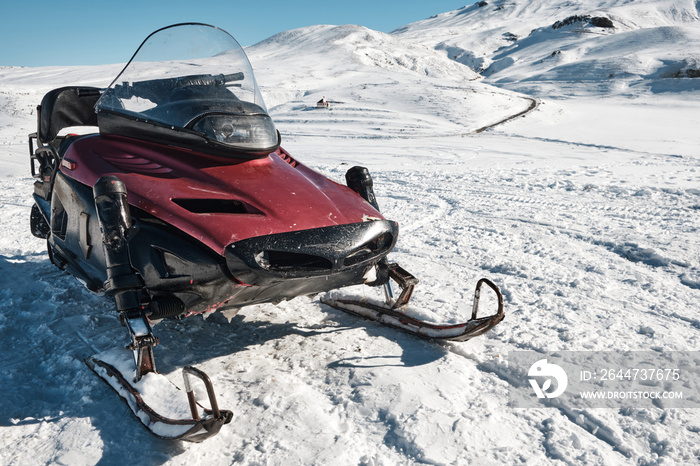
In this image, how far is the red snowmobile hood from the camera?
97.2 inches

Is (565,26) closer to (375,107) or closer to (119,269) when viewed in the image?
(375,107)

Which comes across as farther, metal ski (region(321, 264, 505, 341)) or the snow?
metal ski (region(321, 264, 505, 341))

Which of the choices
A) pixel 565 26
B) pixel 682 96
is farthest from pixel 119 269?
pixel 565 26

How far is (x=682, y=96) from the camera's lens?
25.2 metres

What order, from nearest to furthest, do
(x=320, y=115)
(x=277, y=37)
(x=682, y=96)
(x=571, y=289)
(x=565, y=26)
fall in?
(x=571, y=289)
(x=320, y=115)
(x=682, y=96)
(x=277, y=37)
(x=565, y=26)

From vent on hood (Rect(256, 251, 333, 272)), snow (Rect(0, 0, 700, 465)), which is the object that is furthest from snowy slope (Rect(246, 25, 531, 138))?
vent on hood (Rect(256, 251, 333, 272))

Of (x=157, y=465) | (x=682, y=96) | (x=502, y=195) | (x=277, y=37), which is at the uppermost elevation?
(x=277, y=37)

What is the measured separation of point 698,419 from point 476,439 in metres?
0.99

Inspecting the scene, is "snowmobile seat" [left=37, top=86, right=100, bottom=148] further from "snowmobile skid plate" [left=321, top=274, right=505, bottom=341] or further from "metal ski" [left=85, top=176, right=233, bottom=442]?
"snowmobile skid plate" [left=321, top=274, right=505, bottom=341]

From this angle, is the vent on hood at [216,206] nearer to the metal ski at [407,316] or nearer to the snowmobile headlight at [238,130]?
the snowmobile headlight at [238,130]

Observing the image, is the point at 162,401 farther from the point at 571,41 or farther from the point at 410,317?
the point at 571,41

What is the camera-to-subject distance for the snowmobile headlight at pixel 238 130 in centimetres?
283

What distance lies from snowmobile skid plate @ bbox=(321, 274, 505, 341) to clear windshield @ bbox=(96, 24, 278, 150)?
3.75ft

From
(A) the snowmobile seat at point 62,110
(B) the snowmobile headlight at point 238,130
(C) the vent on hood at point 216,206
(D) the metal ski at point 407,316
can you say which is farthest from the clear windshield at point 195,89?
(D) the metal ski at point 407,316
